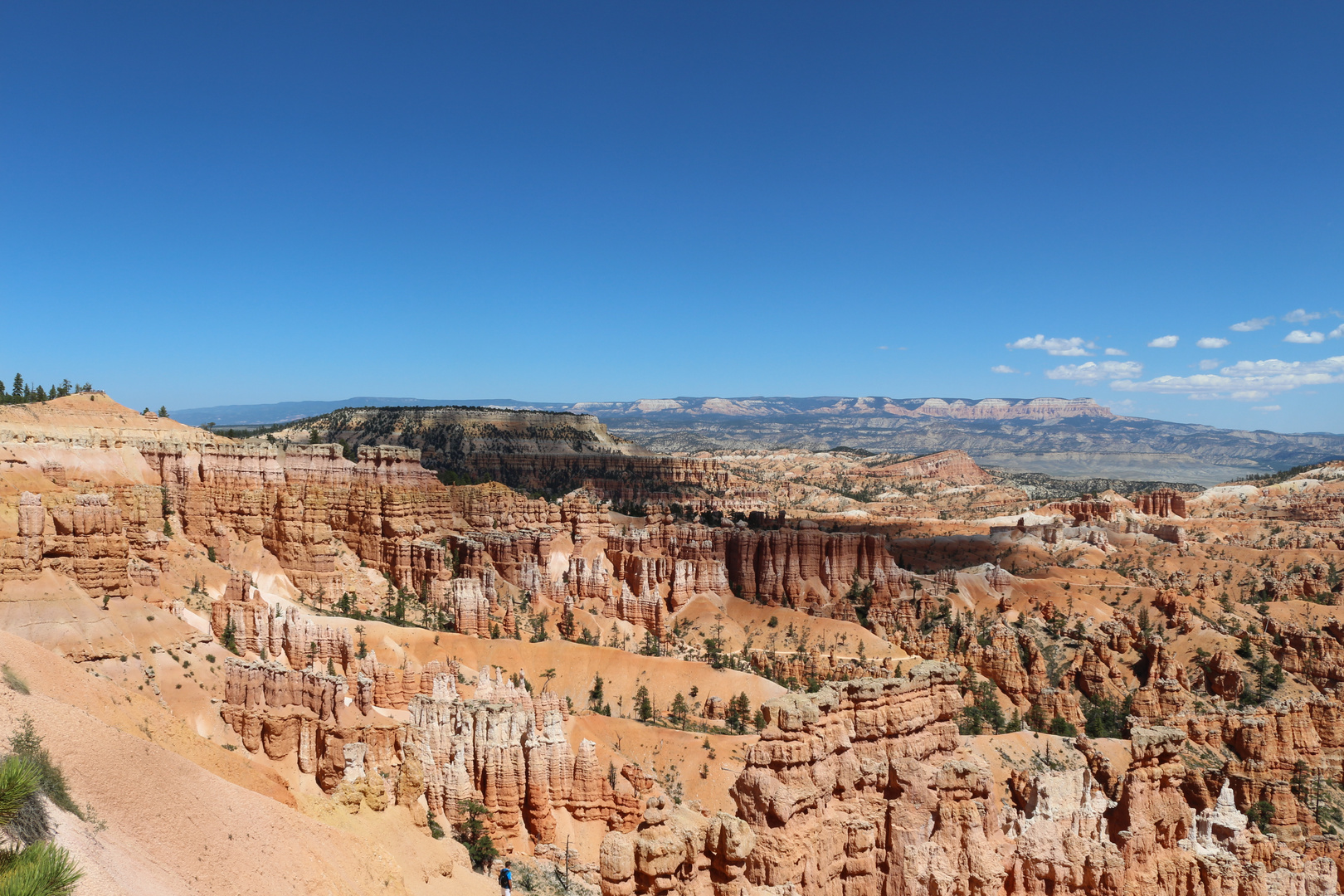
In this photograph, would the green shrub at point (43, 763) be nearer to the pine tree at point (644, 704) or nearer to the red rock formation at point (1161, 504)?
the pine tree at point (644, 704)

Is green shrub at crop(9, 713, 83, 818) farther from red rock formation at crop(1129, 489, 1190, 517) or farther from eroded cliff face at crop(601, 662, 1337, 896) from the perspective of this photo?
red rock formation at crop(1129, 489, 1190, 517)

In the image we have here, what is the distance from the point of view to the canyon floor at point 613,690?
1675 centimetres

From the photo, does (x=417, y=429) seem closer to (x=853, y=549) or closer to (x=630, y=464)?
(x=630, y=464)

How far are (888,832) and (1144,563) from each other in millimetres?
75816

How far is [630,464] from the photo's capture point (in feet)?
458

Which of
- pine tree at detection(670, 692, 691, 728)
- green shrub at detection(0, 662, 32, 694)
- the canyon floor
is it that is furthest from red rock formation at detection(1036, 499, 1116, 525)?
green shrub at detection(0, 662, 32, 694)

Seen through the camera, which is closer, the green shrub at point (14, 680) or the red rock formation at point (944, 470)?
the green shrub at point (14, 680)

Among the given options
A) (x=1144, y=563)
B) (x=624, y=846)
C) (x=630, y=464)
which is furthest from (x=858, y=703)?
(x=630, y=464)

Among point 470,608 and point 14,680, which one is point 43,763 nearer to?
point 14,680

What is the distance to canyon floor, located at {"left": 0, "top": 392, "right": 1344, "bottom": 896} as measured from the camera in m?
16.8

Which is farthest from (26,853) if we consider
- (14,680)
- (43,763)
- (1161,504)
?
(1161,504)

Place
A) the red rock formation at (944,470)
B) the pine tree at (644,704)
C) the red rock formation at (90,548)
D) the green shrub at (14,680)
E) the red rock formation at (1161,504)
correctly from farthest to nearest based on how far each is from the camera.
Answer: the red rock formation at (944,470) < the red rock formation at (1161,504) < the pine tree at (644,704) < the red rock formation at (90,548) < the green shrub at (14,680)

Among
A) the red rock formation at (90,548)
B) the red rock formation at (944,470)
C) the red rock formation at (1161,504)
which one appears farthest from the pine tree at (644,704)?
the red rock formation at (944,470)

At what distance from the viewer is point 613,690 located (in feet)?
144
